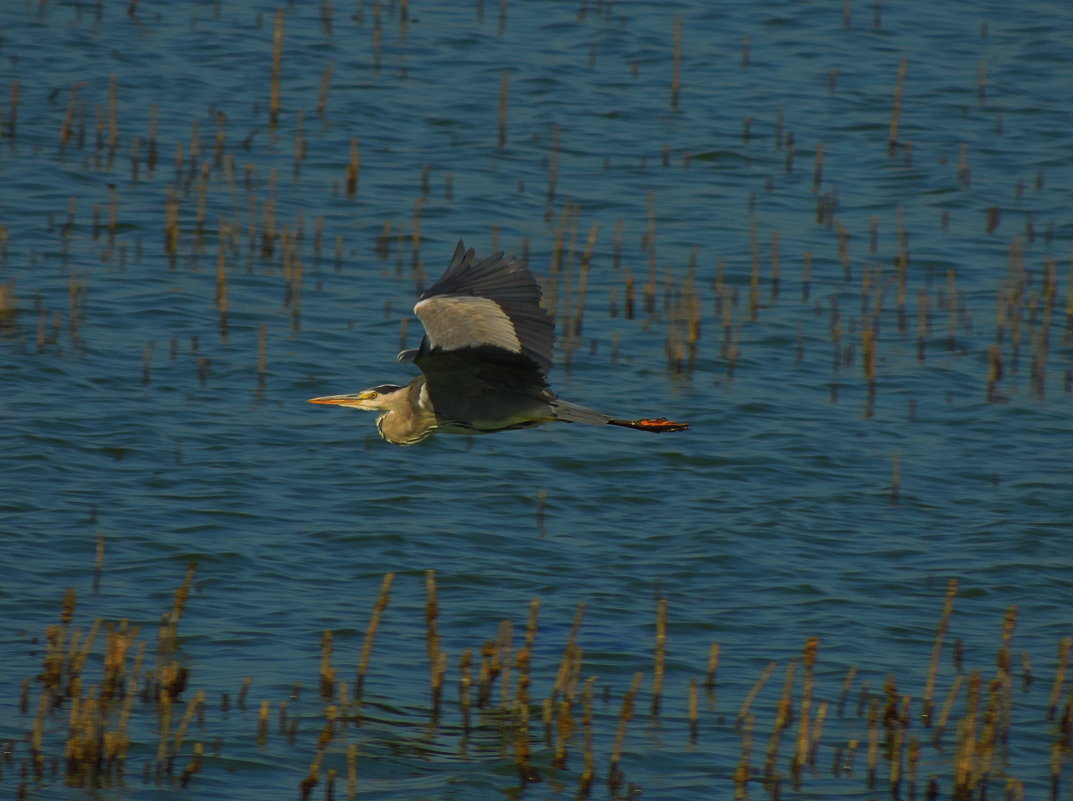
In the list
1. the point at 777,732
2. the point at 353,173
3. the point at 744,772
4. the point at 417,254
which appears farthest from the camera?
the point at 353,173

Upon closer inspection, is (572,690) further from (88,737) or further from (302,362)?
(302,362)

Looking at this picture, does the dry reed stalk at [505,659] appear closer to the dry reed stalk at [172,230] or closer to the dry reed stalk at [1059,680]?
the dry reed stalk at [1059,680]

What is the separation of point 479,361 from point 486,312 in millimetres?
607

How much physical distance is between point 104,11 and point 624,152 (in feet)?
22.7

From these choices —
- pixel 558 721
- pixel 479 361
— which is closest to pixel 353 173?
pixel 479 361

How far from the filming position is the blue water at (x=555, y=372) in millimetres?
9109

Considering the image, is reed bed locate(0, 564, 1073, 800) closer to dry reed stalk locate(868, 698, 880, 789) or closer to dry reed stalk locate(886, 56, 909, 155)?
dry reed stalk locate(868, 698, 880, 789)

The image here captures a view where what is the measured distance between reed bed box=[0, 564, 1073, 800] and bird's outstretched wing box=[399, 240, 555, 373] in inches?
47.0

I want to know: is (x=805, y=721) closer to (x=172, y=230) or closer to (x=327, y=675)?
(x=327, y=675)

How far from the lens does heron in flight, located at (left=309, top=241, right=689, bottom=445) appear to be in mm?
7859

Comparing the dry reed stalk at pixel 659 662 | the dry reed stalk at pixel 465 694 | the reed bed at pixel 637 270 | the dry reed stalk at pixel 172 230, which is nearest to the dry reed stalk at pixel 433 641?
the dry reed stalk at pixel 465 694

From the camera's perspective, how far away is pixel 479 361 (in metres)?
8.45

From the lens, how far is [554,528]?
11.0 meters

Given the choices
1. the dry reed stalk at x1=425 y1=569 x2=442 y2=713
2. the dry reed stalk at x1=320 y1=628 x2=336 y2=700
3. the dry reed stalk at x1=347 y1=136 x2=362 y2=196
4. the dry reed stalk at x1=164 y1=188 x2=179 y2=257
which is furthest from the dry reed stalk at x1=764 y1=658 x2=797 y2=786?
the dry reed stalk at x1=347 y1=136 x2=362 y2=196
